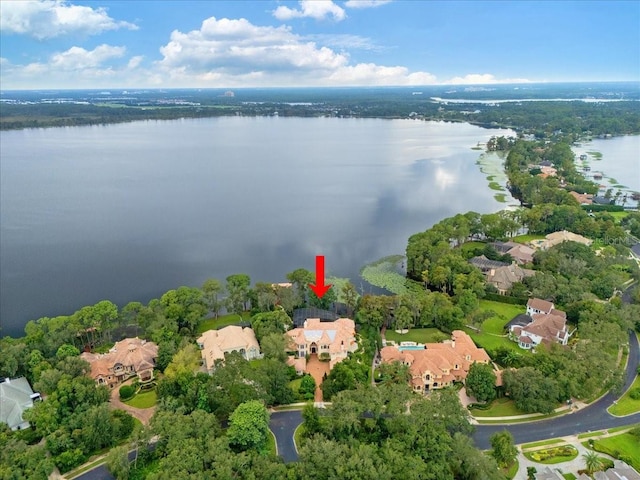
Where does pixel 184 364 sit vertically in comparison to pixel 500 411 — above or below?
above

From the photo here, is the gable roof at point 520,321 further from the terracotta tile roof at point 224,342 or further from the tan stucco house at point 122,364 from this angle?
the tan stucco house at point 122,364

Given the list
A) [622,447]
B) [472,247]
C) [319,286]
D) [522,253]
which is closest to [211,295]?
[319,286]

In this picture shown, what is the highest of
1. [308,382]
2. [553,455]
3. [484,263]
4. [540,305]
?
[484,263]

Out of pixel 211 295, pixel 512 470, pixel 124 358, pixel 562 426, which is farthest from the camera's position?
pixel 211 295

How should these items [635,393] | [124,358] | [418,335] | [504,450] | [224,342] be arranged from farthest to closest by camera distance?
[418,335], [224,342], [124,358], [635,393], [504,450]

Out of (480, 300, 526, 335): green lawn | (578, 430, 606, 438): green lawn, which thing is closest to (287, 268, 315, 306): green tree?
(480, 300, 526, 335): green lawn

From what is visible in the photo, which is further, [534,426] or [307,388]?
[307,388]

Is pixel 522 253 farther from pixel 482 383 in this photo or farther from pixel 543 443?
pixel 543 443

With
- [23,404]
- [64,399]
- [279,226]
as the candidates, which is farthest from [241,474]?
[279,226]
